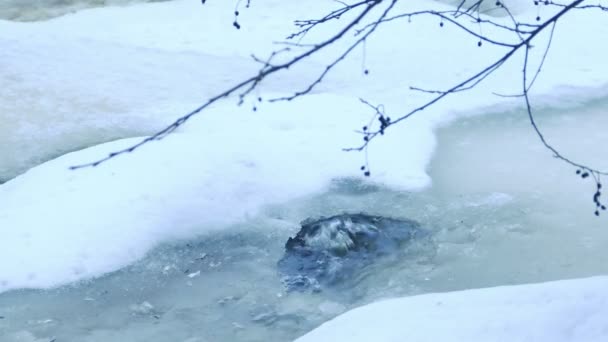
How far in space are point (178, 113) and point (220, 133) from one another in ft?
2.50

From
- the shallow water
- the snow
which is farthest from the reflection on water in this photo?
the shallow water

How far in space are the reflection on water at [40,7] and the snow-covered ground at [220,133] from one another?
0.28 metres

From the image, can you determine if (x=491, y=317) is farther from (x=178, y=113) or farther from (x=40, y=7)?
(x=40, y=7)

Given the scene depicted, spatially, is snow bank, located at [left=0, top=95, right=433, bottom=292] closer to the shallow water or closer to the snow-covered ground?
the snow-covered ground

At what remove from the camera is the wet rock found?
4.08 metres

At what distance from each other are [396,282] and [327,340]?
97 cm

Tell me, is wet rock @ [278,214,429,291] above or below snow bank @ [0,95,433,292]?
below

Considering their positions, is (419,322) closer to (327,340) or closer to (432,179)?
(327,340)

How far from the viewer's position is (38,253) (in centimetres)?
417

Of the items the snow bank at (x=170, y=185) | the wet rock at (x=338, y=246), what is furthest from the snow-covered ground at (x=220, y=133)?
the wet rock at (x=338, y=246)

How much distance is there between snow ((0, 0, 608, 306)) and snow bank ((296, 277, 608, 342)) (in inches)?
59.3

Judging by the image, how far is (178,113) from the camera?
5.96m

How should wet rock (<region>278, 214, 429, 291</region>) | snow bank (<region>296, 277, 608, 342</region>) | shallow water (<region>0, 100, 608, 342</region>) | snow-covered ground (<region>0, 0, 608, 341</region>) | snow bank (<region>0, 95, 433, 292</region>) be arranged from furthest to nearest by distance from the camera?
snow-covered ground (<region>0, 0, 608, 341</region>)
snow bank (<region>0, 95, 433, 292</region>)
wet rock (<region>278, 214, 429, 291</region>)
shallow water (<region>0, 100, 608, 342</region>)
snow bank (<region>296, 277, 608, 342</region>)

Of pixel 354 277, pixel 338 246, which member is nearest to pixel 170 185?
pixel 338 246
